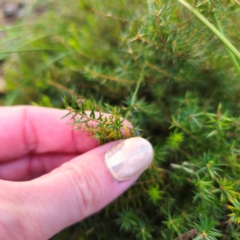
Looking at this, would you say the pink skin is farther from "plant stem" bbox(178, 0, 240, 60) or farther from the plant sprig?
"plant stem" bbox(178, 0, 240, 60)

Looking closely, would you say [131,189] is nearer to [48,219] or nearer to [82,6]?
[48,219]

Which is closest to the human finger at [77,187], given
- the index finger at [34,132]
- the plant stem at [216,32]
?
the index finger at [34,132]

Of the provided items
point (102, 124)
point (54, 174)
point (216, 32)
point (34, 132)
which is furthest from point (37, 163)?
point (216, 32)

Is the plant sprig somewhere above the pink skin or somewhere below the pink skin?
above

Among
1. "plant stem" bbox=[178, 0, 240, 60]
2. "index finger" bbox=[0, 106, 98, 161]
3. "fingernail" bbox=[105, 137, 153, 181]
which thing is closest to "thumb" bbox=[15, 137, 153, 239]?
"fingernail" bbox=[105, 137, 153, 181]

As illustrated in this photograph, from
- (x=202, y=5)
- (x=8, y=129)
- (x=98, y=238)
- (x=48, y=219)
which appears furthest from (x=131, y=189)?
(x=202, y=5)

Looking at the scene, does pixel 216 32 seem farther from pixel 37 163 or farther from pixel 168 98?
pixel 37 163

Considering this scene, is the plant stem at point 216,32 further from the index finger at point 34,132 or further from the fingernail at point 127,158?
the index finger at point 34,132
